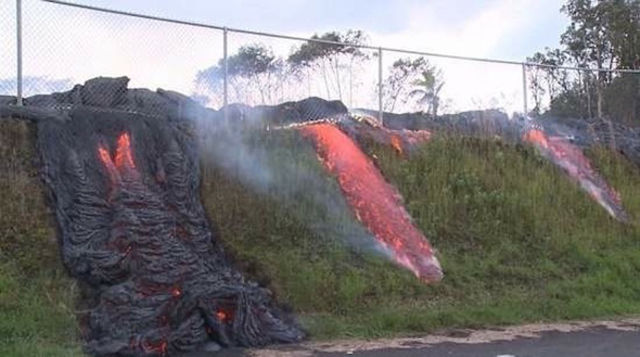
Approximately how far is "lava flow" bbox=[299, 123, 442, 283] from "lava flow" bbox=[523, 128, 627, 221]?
4.61m

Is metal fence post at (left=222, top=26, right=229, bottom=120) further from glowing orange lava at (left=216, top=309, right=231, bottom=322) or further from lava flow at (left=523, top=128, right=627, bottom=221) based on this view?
lava flow at (left=523, top=128, right=627, bottom=221)

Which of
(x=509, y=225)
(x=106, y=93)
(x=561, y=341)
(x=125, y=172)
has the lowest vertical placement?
(x=561, y=341)

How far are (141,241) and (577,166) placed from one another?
10246 millimetres

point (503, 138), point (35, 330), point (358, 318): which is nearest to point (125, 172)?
point (35, 330)

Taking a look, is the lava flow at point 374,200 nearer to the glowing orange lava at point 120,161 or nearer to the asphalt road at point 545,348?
the asphalt road at point 545,348

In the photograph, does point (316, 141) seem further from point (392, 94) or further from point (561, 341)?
point (561, 341)

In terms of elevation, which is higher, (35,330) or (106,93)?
(106,93)

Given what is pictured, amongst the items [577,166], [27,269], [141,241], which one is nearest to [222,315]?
[141,241]

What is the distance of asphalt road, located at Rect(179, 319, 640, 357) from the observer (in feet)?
30.2

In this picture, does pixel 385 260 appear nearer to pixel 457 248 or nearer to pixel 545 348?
pixel 457 248

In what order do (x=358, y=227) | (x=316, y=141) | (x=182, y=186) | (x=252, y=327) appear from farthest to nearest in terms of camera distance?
(x=316, y=141) < (x=358, y=227) < (x=182, y=186) < (x=252, y=327)

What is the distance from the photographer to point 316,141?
14008 millimetres

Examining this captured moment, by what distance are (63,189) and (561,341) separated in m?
6.63

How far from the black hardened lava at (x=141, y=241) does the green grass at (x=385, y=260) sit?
30 centimetres
